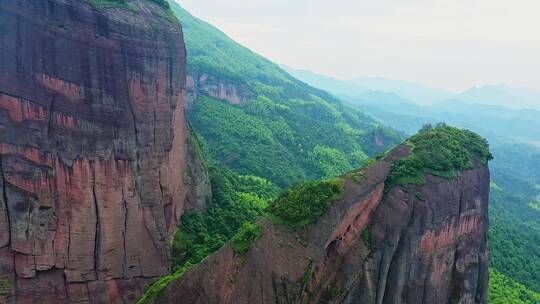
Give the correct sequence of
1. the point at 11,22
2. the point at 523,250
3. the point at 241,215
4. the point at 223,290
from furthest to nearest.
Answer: the point at 523,250, the point at 241,215, the point at 11,22, the point at 223,290

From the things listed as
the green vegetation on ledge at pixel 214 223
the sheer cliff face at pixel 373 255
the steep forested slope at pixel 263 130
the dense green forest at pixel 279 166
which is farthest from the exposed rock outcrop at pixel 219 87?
the sheer cliff face at pixel 373 255

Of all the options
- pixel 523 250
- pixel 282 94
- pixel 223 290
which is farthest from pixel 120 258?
pixel 282 94

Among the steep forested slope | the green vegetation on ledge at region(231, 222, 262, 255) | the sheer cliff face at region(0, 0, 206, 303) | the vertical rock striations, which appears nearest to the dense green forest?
the green vegetation on ledge at region(231, 222, 262, 255)

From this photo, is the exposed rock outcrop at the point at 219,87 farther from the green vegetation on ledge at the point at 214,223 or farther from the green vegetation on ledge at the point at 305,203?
the green vegetation on ledge at the point at 305,203

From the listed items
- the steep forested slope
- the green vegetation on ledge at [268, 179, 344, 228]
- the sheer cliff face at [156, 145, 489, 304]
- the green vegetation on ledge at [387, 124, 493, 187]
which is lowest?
the steep forested slope

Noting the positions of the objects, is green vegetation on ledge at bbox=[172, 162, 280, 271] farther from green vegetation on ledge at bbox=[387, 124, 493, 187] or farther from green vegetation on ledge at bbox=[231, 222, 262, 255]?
green vegetation on ledge at bbox=[387, 124, 493, 187]

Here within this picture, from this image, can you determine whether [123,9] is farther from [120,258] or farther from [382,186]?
[382,186]
